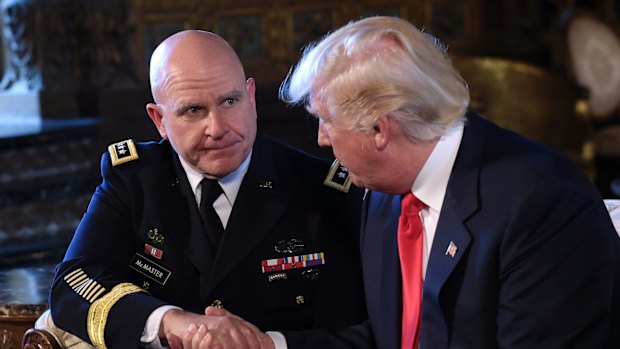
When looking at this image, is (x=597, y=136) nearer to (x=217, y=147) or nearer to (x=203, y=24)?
(x=203, y=24)

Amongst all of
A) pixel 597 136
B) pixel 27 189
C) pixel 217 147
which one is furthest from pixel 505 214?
pixel 597 136

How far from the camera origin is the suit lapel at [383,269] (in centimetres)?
245

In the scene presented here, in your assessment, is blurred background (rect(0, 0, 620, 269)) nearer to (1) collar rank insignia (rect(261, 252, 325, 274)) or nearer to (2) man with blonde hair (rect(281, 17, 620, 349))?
(1) collar rank insignia (rect(261, 252, 325, 274))

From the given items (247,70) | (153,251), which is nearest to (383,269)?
(153,251)

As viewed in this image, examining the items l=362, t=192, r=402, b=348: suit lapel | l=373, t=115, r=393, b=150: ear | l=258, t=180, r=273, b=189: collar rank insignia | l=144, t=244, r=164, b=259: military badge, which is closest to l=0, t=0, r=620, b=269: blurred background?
l=144, t=244, r=164, b=259: military badge

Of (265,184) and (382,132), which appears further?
(265,184)

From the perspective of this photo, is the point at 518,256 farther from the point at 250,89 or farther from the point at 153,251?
the point at 153,251

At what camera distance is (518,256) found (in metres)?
2.19

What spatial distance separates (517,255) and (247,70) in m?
5.28

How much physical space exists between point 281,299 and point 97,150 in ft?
12.1

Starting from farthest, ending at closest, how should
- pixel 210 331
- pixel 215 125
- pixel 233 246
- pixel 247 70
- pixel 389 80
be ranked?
pixel 247 70 < pixel 233 246 < pixel 215 125 < pixel 210 331 < pixel 389 80

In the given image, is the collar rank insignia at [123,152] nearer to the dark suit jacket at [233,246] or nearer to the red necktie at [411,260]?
the dark suit jacket at [233,246]

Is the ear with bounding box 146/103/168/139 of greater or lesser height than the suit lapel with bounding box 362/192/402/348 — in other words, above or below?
above

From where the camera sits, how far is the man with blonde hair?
7.10 feet
